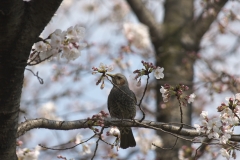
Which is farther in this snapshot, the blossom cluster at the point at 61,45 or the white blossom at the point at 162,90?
the white blossom at the point at 162,90

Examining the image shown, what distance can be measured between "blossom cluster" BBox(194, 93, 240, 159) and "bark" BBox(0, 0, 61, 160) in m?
1.19

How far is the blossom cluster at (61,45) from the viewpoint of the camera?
2264 millimetres

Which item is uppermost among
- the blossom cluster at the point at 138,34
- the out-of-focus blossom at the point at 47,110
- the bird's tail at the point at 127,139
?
the blossom cluster at the point at 138,34

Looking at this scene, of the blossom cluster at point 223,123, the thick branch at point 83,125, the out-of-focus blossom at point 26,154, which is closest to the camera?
the blossom cluster at point 223,123

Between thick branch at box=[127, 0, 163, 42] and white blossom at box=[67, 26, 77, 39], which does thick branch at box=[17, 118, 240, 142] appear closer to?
white blossom at box=[67, 26, 77, 39]

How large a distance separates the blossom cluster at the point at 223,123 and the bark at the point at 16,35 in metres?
1.19

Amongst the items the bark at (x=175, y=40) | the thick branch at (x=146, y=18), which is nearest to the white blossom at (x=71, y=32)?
the bark at (x=175, y=40)

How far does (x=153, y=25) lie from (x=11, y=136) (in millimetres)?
4917

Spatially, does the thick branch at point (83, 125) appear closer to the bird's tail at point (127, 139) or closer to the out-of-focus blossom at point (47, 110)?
the bird's tail at point (127, 139)

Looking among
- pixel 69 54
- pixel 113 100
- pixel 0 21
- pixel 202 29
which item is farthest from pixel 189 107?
pixel 0 21

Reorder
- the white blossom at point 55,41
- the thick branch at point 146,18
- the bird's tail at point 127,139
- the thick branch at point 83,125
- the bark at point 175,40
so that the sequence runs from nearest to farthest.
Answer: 1. the white blossom at point 55,41
2. the thick branch at point 83,125
3. the bird's tail at point 127,139
4. the bark at point 175,40
5. the thick branch at point 146,18

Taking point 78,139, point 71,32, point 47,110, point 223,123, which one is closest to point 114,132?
point 78,139

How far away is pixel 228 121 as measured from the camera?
2.52m

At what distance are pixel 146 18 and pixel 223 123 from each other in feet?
15.8
